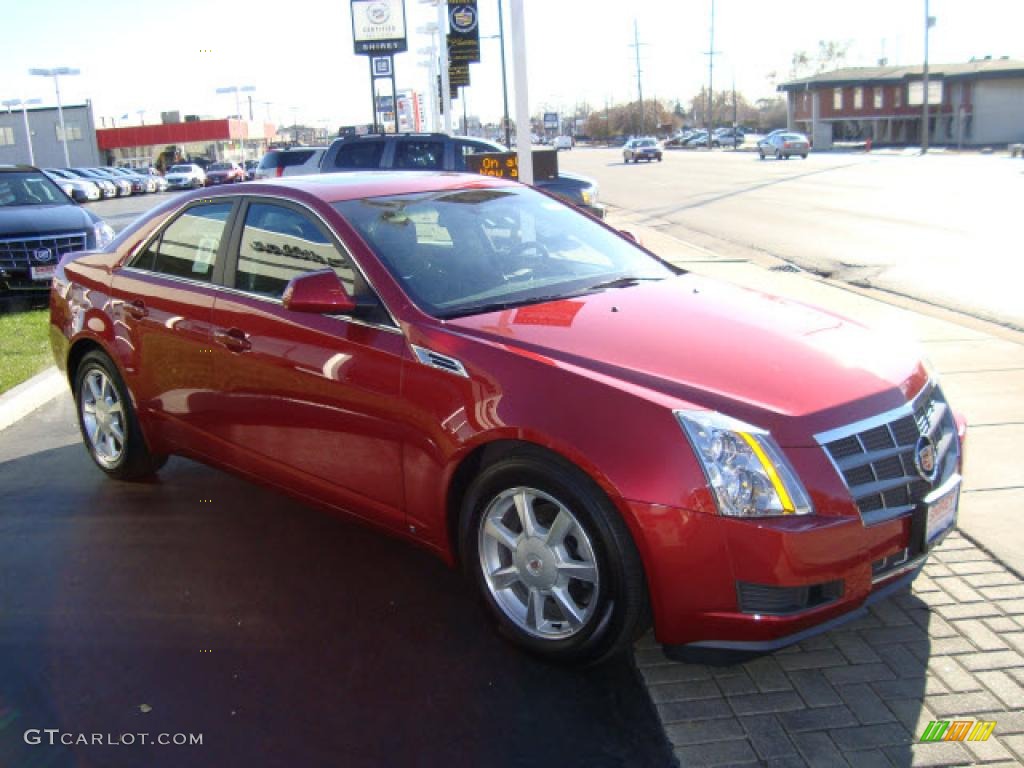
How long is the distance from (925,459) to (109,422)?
14.0 feet

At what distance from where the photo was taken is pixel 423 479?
387 centimetres

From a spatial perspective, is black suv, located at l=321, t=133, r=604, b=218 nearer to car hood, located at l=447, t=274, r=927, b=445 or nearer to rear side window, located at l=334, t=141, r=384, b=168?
rear side window, located at l=334, t=141, r=384, b=168

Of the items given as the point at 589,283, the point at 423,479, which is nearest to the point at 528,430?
the point at 423,479

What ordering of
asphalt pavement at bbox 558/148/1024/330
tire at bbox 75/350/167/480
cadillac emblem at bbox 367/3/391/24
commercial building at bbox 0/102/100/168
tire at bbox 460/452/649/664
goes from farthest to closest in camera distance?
commercial building at bbox 0/102/100/168 → cadillac emblem at bbox 367/3/391/24 → asphalt pavement at bbox 558/148/1024/330 → tire at bbox 75/350/167/480 → tire at bbox 460/452/649/664

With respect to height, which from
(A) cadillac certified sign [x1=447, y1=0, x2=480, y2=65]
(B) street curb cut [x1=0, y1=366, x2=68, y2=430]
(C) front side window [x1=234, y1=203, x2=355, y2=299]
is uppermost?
(A) cadillac certified sign [x1=447, y1=0, x2=480, y2=65]

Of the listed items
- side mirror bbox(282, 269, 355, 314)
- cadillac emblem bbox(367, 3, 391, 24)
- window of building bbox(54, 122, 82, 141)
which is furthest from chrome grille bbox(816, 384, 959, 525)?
window of building bbox(54, 122, 82, 141)

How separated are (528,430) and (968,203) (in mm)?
21871

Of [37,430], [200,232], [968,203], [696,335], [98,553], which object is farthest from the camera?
[968,203]

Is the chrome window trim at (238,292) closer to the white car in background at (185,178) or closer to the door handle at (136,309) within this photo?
the door handle at (136,309)

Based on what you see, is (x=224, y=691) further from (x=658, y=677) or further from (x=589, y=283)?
(x=589, y=283)

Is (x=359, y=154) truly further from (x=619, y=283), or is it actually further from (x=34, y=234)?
(x=619, y=283)

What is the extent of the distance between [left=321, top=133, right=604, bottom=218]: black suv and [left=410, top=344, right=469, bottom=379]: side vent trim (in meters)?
13.1

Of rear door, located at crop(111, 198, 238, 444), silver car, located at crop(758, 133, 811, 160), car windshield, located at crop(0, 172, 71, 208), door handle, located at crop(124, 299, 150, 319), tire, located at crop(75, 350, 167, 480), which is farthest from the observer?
silver car, located at crop(758, 133, 811, 160)

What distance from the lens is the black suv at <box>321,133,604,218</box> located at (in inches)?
668
